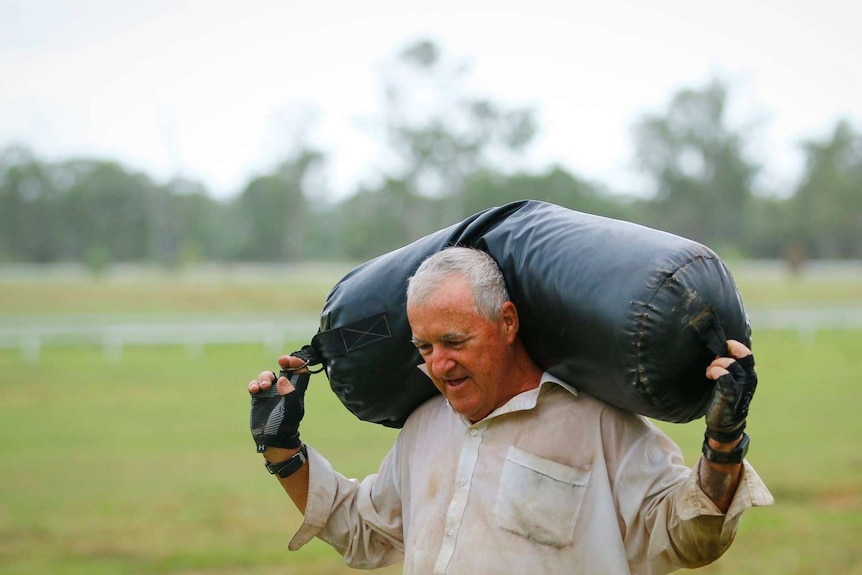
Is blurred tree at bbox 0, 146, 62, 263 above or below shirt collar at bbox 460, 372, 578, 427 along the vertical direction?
below

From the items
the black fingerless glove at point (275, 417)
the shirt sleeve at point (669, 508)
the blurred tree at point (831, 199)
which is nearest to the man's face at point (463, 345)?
the shirt sleeve at point (669, 508)

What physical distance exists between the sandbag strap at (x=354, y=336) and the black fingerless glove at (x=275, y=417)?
15cm

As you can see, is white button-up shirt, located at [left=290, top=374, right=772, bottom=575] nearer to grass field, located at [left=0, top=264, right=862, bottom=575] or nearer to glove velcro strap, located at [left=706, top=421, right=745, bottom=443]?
glove velcro strap, located at [left=706, top=421, right=745, bottom=443]

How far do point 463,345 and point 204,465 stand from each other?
25.2ft

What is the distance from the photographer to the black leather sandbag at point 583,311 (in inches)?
85.7

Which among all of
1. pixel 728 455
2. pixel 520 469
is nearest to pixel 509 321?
pixel 520 469

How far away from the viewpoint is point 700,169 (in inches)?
2093

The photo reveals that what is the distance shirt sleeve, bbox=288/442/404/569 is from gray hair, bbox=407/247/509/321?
0.59m

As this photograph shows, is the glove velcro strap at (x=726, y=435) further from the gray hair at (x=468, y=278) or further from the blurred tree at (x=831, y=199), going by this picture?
the blurred tree at (x=831, y=199)

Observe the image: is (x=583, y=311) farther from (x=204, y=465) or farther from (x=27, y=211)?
(x=27, y=211)

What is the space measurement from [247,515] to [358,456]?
217 centimetres

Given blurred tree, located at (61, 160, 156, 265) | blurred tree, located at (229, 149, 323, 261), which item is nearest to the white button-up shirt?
blurred tree, located at (229, 149, 323, 261)

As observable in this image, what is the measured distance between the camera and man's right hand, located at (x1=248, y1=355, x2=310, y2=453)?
2705 millimetres

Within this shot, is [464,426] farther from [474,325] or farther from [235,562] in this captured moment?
[235,562]
